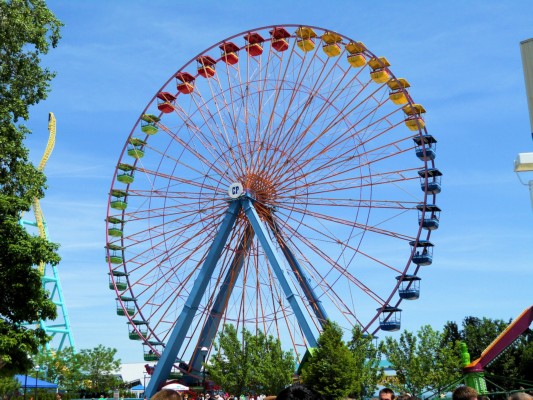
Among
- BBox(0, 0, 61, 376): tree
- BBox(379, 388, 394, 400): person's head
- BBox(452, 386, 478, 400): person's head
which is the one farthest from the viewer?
BBox(0, 0, 61, 376): tree

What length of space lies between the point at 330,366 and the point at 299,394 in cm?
2684

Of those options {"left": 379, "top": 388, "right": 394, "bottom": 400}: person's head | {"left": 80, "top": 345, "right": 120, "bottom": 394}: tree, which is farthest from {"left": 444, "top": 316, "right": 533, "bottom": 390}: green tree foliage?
{"left": 379, "top": 388, "right": 394, "bottom": 400}: person's head

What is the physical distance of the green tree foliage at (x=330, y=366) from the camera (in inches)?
1169

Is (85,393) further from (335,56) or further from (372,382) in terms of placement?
(335,56)

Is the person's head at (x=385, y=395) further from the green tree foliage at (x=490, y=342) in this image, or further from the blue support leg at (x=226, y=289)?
the green tree foliage at (x=490, y=342)

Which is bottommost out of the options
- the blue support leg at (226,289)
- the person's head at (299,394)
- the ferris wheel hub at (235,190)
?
the person's head at (299,394)

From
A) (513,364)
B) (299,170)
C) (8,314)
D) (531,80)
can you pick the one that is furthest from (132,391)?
(531,80)

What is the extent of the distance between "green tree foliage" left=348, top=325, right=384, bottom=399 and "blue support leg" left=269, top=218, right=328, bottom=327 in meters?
1.82

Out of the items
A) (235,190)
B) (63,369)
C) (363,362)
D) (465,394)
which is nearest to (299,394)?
(465,394)

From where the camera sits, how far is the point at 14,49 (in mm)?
19750

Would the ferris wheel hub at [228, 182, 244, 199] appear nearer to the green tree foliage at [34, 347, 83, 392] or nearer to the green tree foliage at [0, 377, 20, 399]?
the green tree foliage at [0, 377, 20, 399]

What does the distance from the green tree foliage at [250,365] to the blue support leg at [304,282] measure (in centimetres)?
667

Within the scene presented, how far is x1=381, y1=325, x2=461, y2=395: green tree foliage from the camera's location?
34.8 meters

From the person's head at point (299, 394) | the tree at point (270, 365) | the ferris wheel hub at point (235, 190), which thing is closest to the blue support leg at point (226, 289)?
the ferris wheel hub at point (235, 190)
